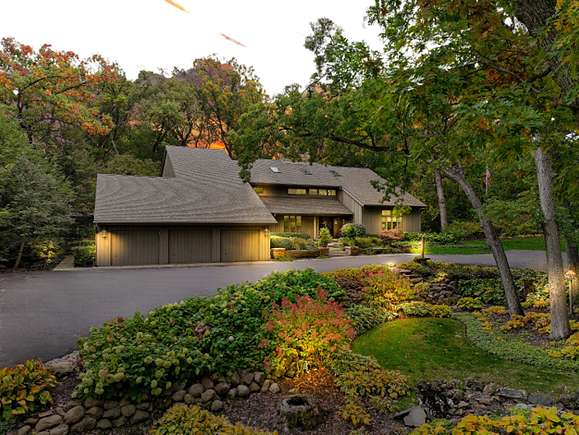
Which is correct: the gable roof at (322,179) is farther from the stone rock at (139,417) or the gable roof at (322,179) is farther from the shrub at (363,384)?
the stone rock at (139,417)

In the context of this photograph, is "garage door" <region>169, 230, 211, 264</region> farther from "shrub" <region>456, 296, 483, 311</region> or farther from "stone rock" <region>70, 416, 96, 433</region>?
"stone rock" <region>70, 416, 96, 433</region>

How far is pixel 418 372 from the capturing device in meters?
6.68

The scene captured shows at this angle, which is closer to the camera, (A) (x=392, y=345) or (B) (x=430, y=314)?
(A) (x=392, y=345)

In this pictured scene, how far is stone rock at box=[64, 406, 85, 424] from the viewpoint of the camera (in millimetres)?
4727

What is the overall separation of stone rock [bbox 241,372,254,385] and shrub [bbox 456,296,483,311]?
8.45 metres

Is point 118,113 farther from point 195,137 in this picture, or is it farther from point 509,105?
point 509,105

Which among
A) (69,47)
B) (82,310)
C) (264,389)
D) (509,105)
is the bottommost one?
(264,389)

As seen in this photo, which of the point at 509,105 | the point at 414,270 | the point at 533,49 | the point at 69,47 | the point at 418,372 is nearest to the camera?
the point at 509,105

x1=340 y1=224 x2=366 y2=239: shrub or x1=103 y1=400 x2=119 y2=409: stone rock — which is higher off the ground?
x1=340 y1=224 x2=366 y2=239: shrub

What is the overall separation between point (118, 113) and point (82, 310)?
34.3 m

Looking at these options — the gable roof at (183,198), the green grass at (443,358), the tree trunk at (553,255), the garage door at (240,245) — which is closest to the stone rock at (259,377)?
the green grass at (443,358)

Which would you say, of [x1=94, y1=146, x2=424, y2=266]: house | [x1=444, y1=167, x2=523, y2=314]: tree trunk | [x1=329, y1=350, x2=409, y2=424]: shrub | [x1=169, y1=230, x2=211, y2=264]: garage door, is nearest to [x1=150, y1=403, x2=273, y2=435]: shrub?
[x1=329, y1=350, x2=409, y2=424]: shrub

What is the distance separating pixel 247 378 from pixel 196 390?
35.6 inches

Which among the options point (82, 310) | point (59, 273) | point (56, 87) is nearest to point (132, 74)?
point (56, 87)
